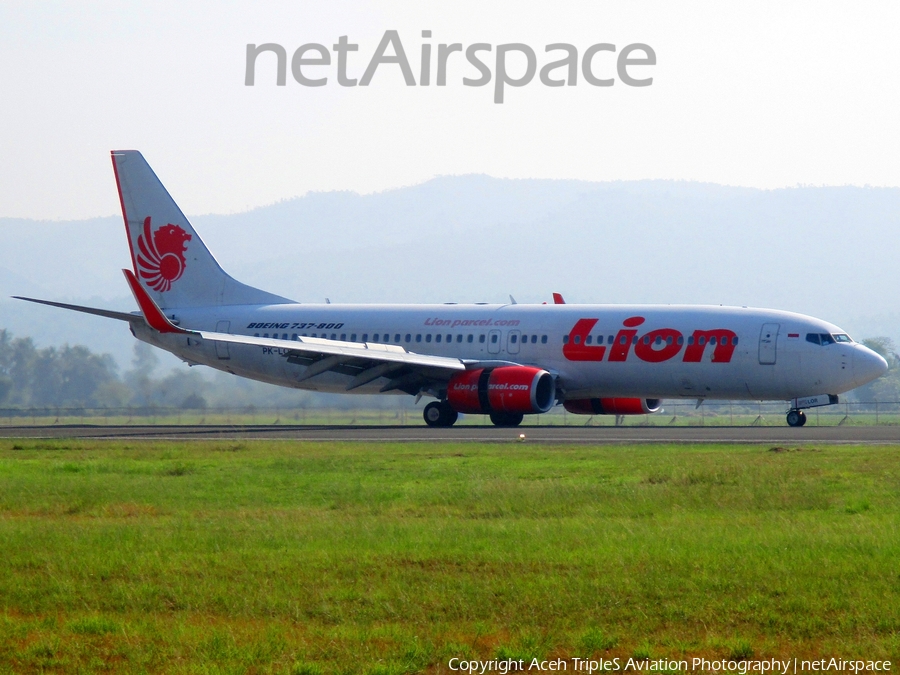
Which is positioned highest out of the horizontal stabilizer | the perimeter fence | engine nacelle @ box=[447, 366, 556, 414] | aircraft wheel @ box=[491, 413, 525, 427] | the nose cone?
the horizontal stabilizer

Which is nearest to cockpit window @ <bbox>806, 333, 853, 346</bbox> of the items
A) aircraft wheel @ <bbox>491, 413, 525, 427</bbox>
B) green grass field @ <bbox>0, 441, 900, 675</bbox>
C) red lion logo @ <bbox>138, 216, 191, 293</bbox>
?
aircraft wheel @ <bbox>491, 413, 525, 427</bbox>

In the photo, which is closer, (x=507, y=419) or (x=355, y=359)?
(x=355, y=359)

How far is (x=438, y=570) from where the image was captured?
11.4 metres

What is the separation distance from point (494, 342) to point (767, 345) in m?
9.26

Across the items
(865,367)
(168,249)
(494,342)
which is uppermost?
(168,249)

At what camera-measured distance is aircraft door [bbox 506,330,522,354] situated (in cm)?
4072

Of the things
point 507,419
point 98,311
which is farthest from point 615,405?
point 98,311

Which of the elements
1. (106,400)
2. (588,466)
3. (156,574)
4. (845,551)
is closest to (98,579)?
(156,574)

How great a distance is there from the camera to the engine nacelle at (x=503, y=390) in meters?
37.5

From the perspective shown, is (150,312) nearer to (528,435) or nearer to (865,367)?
(528,435)

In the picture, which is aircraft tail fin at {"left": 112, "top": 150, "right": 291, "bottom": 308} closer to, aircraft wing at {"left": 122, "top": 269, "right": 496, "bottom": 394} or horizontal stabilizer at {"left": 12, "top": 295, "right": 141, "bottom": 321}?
horizontal stabilizer at {"left": 12, "top": 295, "right": 141, "bottom": 321}

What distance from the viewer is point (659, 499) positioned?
1655 cm

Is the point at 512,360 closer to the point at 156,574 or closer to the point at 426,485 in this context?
the point at 426,485

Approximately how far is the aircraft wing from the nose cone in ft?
35.3
